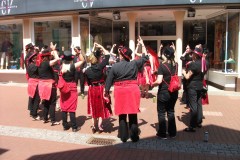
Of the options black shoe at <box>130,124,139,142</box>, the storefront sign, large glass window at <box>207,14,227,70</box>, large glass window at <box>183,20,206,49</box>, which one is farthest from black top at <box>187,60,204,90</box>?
large glass window at <box>183,20,206,49</box>

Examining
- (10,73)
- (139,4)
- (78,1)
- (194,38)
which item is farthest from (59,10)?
(194,38)

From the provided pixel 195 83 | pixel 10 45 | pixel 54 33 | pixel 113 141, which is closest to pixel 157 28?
pixel 54 33

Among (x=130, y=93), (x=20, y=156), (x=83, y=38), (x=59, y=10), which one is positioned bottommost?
(x=20, y=156)

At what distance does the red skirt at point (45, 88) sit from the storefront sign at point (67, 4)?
20.6 ft

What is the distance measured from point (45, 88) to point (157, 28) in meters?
10.4

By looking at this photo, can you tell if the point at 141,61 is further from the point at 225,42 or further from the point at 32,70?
the point at 225,42

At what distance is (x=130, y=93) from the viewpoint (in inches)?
245

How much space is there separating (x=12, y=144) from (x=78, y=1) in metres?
8.83

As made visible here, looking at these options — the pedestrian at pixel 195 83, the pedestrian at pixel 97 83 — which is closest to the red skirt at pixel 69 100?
the pedestrian at pixel 97 83

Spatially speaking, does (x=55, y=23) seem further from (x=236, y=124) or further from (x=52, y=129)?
(x=236, y=124)

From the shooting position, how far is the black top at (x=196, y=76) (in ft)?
22.8

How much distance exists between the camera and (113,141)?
6527 millimetres

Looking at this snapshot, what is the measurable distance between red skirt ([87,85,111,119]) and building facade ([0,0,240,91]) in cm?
696

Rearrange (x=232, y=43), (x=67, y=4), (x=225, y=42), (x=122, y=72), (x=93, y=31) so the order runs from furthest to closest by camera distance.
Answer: (x=93, y=31) → (x=67, y=4) → (x=225, y=42) → (x=232, y=43) → (x=122, y=72)
